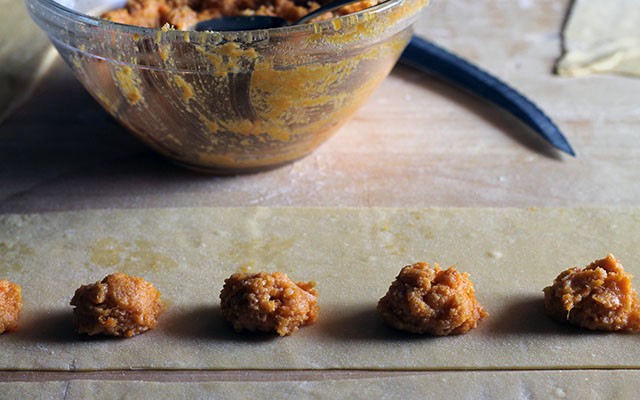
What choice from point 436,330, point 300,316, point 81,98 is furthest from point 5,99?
point 436,330

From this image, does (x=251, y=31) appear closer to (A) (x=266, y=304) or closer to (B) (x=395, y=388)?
(A) (x=266, y=304)

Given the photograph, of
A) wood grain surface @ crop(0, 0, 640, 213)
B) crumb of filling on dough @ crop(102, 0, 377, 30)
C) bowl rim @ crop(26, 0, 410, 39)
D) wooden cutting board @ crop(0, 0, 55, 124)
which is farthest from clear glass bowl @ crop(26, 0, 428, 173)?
wooden cutting board @ crop(0, 0, 55, 124)

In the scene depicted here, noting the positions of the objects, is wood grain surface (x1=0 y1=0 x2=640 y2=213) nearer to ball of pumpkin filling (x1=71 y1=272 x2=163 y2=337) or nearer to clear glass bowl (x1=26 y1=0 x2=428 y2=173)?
clear glass bowl (x1=26 y1=0 x2=428 y2=173)

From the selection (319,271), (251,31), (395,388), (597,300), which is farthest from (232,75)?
(597,300)

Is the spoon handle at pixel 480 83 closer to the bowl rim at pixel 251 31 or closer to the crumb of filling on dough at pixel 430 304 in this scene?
the bowl rim at pixel 251 31

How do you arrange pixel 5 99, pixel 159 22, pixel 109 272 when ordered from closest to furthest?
pixel 109 272 → pixel 159 22 → pixel 5 99

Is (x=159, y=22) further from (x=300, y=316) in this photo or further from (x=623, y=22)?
(x=623, y=22)

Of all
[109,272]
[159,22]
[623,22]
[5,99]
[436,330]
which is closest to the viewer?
[436,330]
